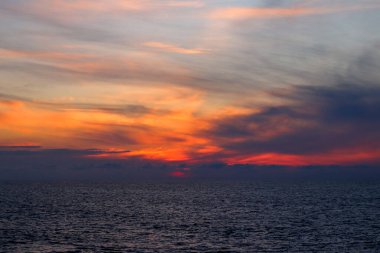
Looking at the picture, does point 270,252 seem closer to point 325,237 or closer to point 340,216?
point 325,237

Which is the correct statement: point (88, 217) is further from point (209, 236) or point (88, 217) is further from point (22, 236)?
point (209, 236)

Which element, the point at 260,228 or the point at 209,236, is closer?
the point at 209,236

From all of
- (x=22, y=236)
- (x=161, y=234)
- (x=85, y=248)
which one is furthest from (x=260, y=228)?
(x=22, y=236)

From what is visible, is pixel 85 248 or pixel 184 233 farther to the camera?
pixel 184 233

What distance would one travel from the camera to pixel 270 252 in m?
64.9

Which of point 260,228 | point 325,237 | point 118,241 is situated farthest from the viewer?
point 260,228

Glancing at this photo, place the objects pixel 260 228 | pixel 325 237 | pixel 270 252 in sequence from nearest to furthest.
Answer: pixel 270 252 < pixel 325 237 < pixel 260 228

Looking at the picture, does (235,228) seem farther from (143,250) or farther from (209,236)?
(143,250)

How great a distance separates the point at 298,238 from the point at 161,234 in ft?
72.3

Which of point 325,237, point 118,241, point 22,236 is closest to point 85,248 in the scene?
point 118,241

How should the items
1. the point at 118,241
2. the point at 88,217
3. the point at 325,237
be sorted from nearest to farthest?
the point at 118,241
the point at 325,237
the point at 88,217

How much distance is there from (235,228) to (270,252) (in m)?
24.6

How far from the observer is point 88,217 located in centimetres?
10956

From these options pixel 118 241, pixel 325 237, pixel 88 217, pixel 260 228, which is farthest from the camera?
pixel 88 217
